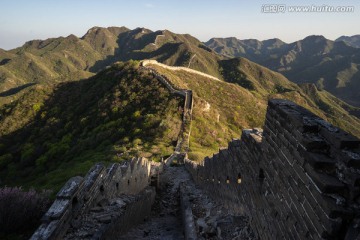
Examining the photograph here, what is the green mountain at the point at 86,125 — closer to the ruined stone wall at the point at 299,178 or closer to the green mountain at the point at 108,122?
the green mountain at the point at 108,122

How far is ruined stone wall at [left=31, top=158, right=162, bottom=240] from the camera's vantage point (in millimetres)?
5945

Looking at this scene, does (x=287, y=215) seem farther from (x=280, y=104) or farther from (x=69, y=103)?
(x=69, y=103)

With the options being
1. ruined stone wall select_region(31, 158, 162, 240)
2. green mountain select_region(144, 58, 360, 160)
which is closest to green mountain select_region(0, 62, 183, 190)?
green mountain select_region(144, 58, 360, 160)

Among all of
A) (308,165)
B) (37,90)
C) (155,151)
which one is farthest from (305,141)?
(37,90)

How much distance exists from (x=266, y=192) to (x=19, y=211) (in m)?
5.29

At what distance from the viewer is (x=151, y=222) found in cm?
1160

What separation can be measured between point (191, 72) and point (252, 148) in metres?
60.3

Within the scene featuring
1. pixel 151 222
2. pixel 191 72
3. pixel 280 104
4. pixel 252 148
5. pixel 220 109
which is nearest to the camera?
pixel 280 104

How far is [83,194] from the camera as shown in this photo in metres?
7.29

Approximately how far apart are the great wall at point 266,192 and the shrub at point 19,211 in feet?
3.47

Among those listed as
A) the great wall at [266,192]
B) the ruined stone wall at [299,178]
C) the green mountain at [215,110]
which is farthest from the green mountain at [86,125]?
the ruined stone wall at [299,178]

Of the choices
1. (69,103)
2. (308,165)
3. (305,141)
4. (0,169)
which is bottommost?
(0,169)

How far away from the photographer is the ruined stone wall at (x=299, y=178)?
3.46 metres

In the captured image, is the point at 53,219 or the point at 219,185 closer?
the point at 53,219
